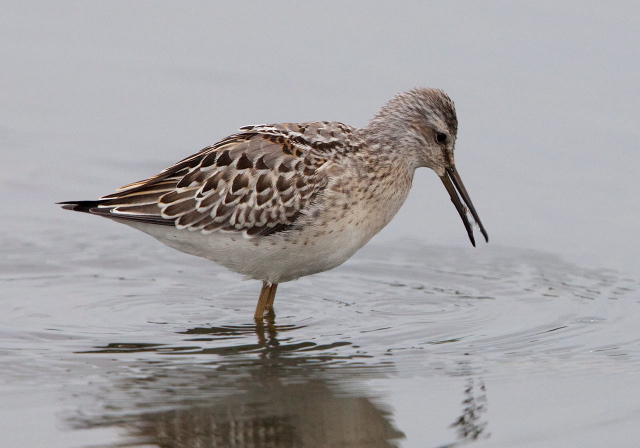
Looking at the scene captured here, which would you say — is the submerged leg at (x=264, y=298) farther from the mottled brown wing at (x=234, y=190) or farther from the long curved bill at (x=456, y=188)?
the long curved bill at (x=456, y=188)

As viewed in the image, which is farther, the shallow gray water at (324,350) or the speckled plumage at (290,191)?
the speckled plumage at (290,191)

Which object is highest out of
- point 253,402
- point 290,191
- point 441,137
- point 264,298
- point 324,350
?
point 441,137

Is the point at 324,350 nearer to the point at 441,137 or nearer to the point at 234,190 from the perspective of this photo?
the point at 234,190

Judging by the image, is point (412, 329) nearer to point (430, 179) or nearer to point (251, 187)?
point (251, 187)

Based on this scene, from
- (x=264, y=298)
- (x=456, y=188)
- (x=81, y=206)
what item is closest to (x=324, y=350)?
(x=264, y=298)

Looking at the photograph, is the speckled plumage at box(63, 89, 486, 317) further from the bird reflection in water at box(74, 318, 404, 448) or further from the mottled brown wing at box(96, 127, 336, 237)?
the bird reflection in water at box(74, 318, 404, 448)

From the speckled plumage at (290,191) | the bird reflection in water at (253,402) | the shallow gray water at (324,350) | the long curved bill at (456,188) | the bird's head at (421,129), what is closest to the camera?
the bird reflection in water at (253,402)

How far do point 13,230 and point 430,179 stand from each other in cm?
481

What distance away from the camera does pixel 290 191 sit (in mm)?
9531

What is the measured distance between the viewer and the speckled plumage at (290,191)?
9.48 meters

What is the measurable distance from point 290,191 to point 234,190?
552mm

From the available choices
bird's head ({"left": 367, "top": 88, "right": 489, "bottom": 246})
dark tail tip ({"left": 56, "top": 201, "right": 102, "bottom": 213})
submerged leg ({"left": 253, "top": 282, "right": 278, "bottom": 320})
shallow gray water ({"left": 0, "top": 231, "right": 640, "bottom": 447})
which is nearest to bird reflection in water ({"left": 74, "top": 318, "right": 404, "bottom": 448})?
shallow gray water ({"left": 0, "top": 231, "right": 640, "bottom": 447})

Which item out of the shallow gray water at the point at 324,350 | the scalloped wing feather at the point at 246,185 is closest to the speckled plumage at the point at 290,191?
the scalloped wing feather at the point at 246,185

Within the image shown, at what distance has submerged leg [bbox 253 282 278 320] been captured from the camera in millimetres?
10094
